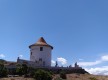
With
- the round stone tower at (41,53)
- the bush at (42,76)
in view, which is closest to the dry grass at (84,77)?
the bush at (42,76)

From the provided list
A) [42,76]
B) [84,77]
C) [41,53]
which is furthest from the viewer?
[41,53]

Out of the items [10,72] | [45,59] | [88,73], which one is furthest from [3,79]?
[88,73]

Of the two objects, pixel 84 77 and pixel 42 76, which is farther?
pixel 84 77

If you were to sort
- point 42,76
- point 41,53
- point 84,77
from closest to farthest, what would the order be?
1. point 42,76
2. point 84,77
3. point 41,53

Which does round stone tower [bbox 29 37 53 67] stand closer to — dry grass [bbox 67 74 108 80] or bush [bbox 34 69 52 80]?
dry grass [bbox 67 74 108 80]

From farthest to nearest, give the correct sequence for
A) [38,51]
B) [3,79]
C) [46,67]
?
[38,51] < [46,67] < [3,79]

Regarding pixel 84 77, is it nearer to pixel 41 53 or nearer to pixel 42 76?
pixel 42 76

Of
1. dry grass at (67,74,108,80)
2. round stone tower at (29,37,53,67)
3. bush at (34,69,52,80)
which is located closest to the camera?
bush at (34,69,52,80)

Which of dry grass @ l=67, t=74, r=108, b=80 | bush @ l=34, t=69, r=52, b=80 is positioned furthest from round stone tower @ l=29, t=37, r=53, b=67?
bush @ l=34, t=69, r=52, b=80

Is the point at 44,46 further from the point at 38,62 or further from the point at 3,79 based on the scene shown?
the point at 3,79

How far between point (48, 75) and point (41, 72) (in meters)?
1.43

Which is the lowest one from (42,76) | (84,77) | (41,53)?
(42,76)

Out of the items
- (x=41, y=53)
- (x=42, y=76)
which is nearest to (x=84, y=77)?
(x=42, y=76)

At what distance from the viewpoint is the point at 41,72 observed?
58406 mm
